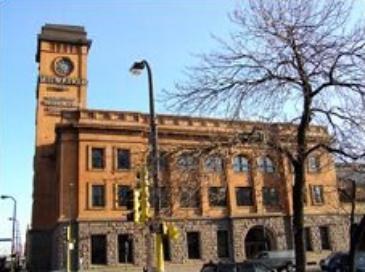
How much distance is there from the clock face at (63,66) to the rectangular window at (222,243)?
2820 centimetres

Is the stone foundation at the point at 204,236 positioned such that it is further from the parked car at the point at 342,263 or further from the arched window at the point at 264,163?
the arched window at the point at 264,163

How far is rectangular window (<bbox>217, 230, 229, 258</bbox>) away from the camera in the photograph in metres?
60.2

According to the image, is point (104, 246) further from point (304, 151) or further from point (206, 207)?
point (304, 151)

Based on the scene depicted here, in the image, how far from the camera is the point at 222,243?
60.7m

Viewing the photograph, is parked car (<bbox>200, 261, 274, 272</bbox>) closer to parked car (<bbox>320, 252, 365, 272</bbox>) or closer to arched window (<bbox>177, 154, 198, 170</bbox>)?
arched window (<bbox>177, 154, 198, 170</bbox>)

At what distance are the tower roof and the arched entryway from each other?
3264cm

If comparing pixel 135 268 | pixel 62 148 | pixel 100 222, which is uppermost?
pixel 62 148

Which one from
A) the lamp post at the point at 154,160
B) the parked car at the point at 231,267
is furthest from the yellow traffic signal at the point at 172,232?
the parked car at the point at 231,267

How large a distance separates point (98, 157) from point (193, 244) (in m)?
12.7

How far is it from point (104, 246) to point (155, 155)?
1529 inches

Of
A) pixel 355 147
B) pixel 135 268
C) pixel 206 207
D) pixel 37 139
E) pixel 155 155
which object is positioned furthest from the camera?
pixel 37 139

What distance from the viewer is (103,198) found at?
56.4 metres

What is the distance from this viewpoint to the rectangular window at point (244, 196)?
203 ft

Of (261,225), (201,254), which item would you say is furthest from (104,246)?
(261,225)
